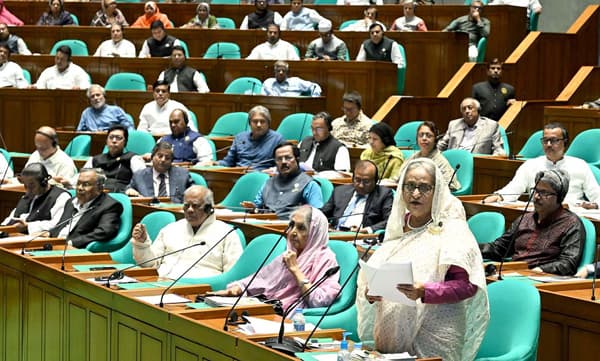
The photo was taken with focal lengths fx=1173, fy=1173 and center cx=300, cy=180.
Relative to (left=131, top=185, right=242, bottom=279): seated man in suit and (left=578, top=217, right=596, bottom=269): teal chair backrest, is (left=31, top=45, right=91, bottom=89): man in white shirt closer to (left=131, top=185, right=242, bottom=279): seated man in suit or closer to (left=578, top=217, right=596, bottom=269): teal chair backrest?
(left=131, top=185, right=242, bottom=279): seated man in suit

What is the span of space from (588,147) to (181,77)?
404 cm

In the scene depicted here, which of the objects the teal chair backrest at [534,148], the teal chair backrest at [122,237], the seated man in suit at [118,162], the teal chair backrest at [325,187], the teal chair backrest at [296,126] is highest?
the teal chair backrest at [296,126]

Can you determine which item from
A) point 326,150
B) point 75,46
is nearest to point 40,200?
point 326,150

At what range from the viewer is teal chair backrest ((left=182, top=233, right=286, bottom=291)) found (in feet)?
17.0

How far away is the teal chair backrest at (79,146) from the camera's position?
9.24m

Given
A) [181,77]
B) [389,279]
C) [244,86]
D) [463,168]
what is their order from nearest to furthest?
[389,279] < [463,168] < [244,86] < [181,77]

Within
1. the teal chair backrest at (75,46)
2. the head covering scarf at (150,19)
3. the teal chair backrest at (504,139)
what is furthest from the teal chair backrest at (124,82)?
the teal chair backrest at (504,139)

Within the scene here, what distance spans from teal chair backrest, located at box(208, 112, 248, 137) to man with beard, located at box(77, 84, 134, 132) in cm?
71

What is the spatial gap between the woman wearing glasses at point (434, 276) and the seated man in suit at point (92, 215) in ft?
10.1

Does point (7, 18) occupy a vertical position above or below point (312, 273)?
above

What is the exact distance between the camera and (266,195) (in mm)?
6969

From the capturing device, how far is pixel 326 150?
820cm

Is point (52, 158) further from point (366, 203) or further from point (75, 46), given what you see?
point (75, 46)

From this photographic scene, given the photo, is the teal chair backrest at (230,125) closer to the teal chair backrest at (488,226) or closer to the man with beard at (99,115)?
the man with beard at (99,115)
